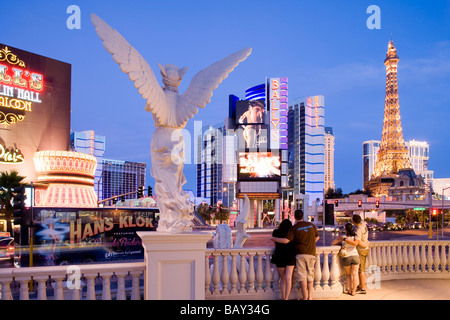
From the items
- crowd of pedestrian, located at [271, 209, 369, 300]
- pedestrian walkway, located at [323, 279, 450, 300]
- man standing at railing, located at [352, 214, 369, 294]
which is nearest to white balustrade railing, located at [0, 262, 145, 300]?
crowd of pedestrian, located at [271, 209, 369, 300]

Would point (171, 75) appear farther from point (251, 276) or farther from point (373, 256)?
point (373, 256)

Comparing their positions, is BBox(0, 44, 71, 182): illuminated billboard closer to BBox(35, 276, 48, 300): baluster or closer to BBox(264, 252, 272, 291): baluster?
BBox(35, 276, 48, 300): baluster

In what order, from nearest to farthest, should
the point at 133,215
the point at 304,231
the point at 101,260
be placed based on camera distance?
the point at 304,231 → the point at 101,260 → the point at 133,215

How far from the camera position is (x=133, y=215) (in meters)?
16.8

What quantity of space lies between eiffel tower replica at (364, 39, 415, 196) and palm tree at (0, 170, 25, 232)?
301 feet

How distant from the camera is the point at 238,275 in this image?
596 centimetres

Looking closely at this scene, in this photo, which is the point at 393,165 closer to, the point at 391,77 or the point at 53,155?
the point at 391,77

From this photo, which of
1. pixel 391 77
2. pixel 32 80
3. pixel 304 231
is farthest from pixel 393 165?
pixel 304 231

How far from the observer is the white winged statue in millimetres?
4945

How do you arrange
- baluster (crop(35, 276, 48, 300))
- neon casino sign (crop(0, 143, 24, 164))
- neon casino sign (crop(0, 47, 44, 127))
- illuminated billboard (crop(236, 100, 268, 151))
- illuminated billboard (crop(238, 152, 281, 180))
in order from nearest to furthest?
baluster (crop(35, 276, 48, 300)) → neon casino sign (crop(0, 143, 24, 164)) → neon casino sign (crop(0, 47, 44, 127)) → illuminated billboard (crop(238, 152, 281, 180)) → illuminated billboard (crop(236, 100, 268, 151))

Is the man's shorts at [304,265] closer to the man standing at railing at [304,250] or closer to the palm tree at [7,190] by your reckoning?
the man standing at railing at [304,250]

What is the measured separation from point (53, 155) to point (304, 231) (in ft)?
96.0

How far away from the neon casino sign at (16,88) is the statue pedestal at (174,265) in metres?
36.1

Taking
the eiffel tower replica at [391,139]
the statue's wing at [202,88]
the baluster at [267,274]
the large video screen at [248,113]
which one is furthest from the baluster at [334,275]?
the eiffel tower replica at [391,139]
